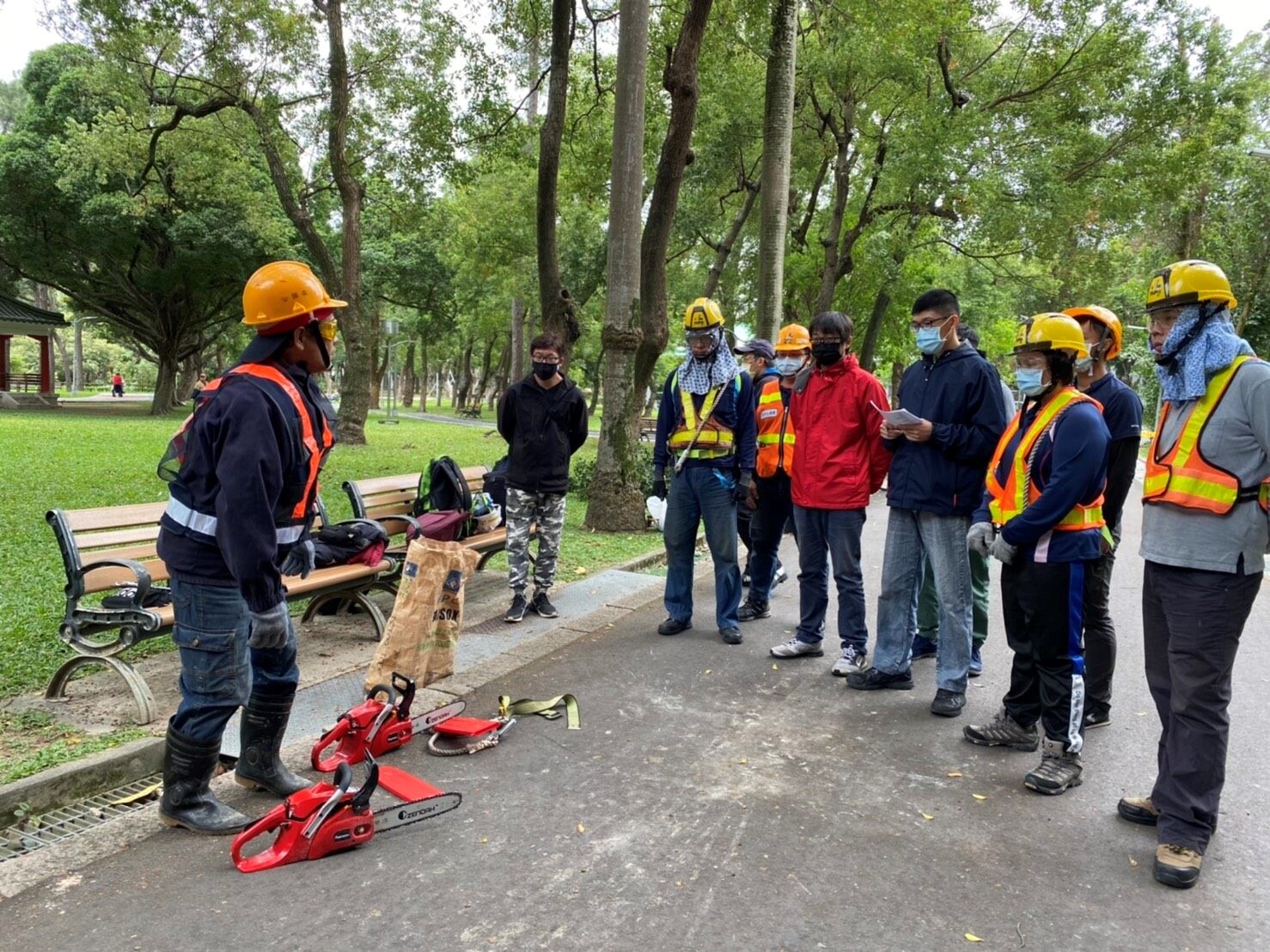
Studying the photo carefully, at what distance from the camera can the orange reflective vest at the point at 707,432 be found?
18.8 ft

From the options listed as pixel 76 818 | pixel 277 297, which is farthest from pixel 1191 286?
pixel 76 818

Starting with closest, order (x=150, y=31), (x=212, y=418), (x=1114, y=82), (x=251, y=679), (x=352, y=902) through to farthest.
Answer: (x=352, y=902), (x=212, y=418), (x=251, y=679), (x=150, y=31), (x=1114, y=82)

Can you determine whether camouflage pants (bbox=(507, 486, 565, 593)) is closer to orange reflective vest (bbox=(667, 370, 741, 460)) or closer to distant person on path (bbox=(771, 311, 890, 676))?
orange reflective vest (bbox=(667, 370, 741, 460))

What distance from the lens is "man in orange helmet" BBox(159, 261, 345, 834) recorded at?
298 centimetres

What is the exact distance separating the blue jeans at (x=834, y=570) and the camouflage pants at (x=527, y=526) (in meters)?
1.73

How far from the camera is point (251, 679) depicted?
11.1 feet

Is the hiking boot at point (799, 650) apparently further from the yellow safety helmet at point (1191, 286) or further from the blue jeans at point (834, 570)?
the yellow safety helmet at point (1191, 286)

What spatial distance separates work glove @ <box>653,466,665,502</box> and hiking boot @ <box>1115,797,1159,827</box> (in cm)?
343

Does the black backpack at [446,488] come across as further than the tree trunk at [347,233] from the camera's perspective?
No

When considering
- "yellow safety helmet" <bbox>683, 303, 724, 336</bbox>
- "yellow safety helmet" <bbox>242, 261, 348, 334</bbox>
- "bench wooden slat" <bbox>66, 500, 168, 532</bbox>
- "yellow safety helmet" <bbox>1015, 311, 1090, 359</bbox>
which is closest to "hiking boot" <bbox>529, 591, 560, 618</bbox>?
"yellow safety helmet" <bbox>683, 303, 724, 336</bbox>

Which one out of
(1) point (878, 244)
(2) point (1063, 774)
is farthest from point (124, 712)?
(1) point (878, 244)

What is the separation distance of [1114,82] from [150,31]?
16382 mm

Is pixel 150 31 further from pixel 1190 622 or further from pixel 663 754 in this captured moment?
pixel 1190 622

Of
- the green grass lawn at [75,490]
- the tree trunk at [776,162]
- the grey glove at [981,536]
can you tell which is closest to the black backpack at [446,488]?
the green grass lawn at [75,490]
